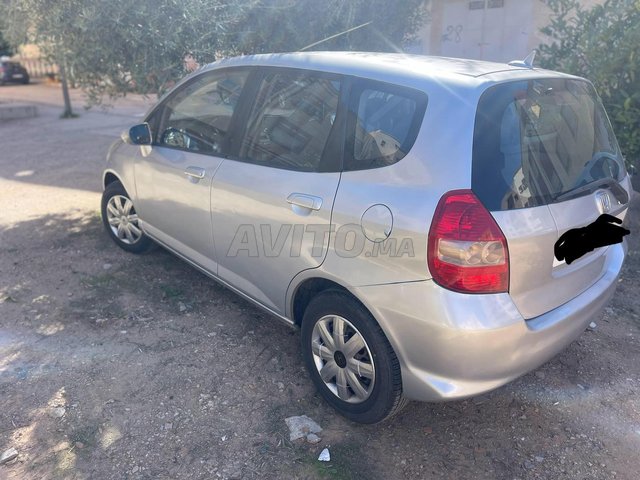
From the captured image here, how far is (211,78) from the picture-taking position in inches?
141

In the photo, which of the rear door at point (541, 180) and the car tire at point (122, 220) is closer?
the rear door at point (541, 180)

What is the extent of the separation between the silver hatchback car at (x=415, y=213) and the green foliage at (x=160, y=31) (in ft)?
6.27

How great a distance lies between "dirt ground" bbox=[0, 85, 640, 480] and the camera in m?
2.49

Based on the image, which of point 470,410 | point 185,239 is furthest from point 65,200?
point 470,410

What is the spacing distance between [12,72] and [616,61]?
2463 cm

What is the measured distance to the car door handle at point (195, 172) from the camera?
3.37 metres

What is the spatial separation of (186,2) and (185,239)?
2.29 m

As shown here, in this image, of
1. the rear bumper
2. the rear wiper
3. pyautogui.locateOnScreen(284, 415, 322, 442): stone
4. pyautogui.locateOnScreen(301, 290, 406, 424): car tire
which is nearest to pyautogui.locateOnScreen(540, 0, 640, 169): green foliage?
the rear wiper

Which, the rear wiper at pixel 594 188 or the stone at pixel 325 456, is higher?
the rear wiper at pixel 594 188

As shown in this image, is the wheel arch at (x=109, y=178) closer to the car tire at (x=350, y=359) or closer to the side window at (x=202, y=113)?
the side window at (x=202, y=113)

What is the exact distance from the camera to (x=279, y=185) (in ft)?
9.25

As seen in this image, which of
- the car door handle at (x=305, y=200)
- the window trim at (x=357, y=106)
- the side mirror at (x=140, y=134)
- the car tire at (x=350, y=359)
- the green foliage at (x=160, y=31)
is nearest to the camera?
the window trim at (x=357, y=106)

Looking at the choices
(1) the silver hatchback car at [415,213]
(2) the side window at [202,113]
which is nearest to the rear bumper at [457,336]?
(1) the silver hatchback car at [415,213]

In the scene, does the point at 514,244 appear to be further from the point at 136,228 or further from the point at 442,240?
the point at 136,228
